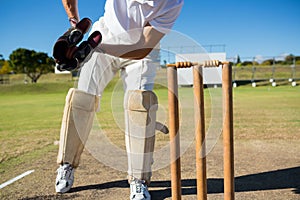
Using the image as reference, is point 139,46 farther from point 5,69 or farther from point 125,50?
point 5,69

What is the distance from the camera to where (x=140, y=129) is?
2295mm

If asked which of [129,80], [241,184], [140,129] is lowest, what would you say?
[241,184]

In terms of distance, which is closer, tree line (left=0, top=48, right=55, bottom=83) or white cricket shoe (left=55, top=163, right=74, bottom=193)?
white cricket shoe (left=55, top=163, right=74, bottom=193)

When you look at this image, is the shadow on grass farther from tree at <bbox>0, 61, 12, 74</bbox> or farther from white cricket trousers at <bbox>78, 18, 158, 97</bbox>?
tree at <bbox>0, 61, 12, 74</bbox>

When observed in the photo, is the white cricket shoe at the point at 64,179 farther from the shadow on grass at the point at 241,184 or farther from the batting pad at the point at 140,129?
the batting pad at the point at 140,129

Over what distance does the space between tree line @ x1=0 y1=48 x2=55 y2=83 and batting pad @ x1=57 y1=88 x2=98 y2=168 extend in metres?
45.1

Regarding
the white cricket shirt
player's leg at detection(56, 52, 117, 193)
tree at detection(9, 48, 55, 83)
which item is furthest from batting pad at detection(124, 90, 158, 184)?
tree at detection(9, 48, 55, 83)

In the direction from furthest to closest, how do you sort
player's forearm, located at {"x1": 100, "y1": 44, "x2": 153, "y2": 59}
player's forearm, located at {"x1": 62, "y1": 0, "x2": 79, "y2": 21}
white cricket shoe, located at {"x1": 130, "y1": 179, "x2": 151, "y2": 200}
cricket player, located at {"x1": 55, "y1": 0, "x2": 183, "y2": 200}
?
player's forearm, located at {"x1": 62, "y1": 0, "x2": 79, "y2": 21} → white cricket shoe, located at {"x1": 130, "y1": 179, "x2": 151, "y2": 200} → cricket player, located at {"x1": 55, "y1": 0, "x2": 183, "y2": 200} → player's forearm, located at {"x1": 100, "y1": 44, "x2": 153, "y2": 59}

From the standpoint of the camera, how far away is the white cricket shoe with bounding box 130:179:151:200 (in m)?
2.24

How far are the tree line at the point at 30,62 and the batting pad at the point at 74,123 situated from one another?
4512 centimetres

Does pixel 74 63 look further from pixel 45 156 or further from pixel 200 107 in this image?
pixel 45 156

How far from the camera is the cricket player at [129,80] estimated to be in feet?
6.69

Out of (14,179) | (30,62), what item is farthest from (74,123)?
(30,62)

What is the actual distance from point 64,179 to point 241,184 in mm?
1336
